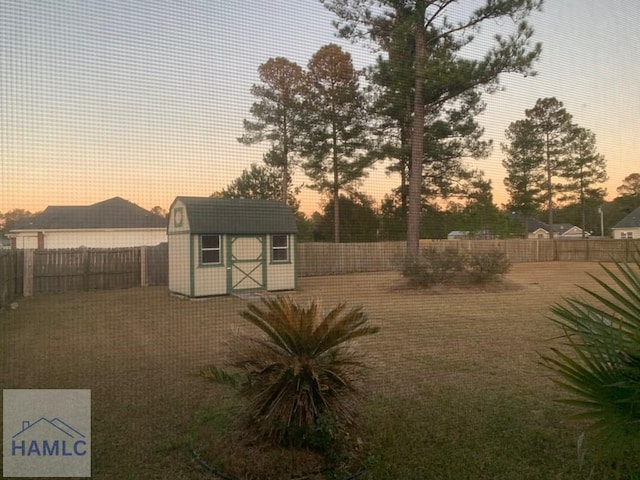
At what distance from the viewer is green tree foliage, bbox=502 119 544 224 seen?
2.89m

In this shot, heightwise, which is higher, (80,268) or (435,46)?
(435,46)

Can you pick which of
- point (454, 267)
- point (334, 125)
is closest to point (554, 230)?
point (454, 267)

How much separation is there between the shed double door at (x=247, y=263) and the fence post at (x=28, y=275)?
213 cm

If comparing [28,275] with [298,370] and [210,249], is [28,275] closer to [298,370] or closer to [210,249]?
[210,249]

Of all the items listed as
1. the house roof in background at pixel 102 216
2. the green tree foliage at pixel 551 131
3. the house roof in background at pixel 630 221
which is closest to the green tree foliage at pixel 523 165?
the green tree foliage at pixel 551 131

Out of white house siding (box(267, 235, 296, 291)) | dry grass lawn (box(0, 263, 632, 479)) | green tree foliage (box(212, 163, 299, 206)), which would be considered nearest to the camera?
dry grass lawn (box(0, 263, 632, 479))

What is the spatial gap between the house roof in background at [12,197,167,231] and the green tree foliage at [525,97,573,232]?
2.34 meters

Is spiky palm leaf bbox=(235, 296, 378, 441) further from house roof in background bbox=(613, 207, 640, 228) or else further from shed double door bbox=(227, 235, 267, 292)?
house roof in background bbox=(613, 207, 640, 228)

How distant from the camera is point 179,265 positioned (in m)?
4.90

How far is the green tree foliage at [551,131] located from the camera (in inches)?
110

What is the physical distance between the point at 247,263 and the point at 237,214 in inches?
74.1

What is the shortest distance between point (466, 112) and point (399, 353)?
162cm

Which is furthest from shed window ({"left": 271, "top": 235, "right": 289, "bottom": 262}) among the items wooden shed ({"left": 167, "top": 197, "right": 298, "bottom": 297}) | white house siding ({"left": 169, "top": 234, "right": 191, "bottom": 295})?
white house siding ({"left": 169, "top": 234, "right": 191, "bottom": 295})

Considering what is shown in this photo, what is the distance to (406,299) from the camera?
160 inches
